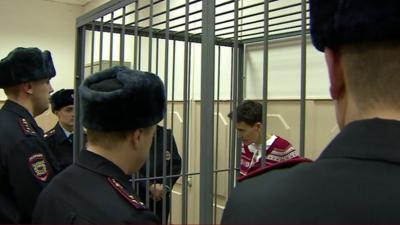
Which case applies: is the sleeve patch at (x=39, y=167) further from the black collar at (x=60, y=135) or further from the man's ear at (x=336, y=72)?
the man's ear at (x=336, y=72)

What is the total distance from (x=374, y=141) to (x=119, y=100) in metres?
0.65

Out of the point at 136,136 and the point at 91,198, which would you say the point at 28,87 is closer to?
the point at 136,136

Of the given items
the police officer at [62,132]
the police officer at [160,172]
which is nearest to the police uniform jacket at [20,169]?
the police officer at [160,172]

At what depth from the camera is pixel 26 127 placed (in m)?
1.61

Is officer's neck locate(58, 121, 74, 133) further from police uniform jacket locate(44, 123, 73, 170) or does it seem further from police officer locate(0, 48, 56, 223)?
police officer locate(0, 48, 56, 223)

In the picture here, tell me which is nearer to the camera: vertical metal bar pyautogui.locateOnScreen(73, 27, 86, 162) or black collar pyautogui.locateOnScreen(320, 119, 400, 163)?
black collar pyautogui.locateOnScreen(320, 119, 400, 163)

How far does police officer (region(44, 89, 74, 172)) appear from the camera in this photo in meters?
2.45

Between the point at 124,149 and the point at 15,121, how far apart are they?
0.76m

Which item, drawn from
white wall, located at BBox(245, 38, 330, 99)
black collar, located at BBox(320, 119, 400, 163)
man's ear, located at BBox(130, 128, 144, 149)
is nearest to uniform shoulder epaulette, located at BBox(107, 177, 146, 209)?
man's ear, located at BBox(130, 128, 144, 149)

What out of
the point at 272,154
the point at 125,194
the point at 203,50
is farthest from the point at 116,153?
the point at 272,154

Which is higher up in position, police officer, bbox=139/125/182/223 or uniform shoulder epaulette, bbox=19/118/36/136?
uniform shoulder epaulette, bbox=19/118/36/136

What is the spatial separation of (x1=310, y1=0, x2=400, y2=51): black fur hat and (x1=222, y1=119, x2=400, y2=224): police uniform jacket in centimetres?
10

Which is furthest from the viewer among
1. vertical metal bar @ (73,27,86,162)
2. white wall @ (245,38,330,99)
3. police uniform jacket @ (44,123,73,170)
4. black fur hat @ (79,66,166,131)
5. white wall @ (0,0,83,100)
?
white wall @ (0,0,83,100)

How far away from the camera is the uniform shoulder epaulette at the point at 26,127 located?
1586mm
